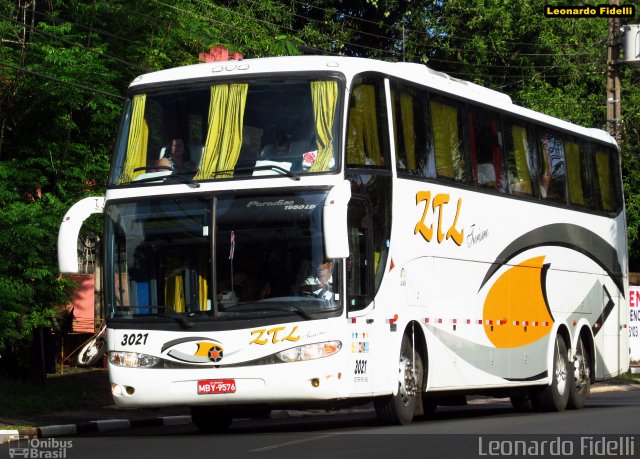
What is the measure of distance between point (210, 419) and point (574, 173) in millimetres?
8424

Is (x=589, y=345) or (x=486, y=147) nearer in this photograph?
(x=486, y=147)

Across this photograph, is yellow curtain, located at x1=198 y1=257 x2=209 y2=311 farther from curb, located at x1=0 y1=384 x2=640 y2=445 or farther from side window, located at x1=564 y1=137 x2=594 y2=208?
side window, located at x1=564 y1=137 x2=594 y2=208

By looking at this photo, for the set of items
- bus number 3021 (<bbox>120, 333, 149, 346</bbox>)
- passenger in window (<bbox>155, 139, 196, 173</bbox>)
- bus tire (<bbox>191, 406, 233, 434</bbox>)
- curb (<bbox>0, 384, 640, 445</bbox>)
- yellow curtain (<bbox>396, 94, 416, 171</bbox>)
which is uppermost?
yellow curtain (<bbox>396, 94, 416, 171</bbox>)

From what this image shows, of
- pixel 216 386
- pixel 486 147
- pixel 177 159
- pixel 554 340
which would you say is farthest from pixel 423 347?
pixel 554 340

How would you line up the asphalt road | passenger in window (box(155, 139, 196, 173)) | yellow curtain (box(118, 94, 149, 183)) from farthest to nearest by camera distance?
yellow curtain (box(118, 94, 149, 183)) → passenger in window (box(155, 139, 196, 173)) → the asphalt road

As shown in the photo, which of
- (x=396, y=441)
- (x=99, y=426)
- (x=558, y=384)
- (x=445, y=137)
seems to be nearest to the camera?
(x=396, y=441)

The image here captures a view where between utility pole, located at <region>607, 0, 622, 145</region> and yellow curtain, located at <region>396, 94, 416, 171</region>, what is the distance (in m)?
16.5

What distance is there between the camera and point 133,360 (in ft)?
49.4

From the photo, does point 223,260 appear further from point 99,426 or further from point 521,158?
point 521,158

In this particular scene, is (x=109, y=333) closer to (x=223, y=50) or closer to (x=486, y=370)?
(x=486, y=370)

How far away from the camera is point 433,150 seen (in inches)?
679

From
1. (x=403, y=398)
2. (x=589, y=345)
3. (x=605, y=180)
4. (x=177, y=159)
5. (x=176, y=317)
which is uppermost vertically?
(x=605, y=180)

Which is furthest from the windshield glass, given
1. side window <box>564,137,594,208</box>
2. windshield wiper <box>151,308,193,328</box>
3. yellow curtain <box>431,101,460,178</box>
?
side window <box>564,137,594,208</box>

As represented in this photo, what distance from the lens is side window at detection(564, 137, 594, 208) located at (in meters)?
22.0
